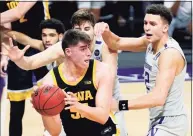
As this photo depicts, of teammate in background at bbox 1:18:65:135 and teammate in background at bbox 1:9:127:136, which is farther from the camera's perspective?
teammate in background at bbox 1:18:65:135

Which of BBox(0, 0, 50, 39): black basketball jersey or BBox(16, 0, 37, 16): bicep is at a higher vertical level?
BBox(16, 0, 37, 16): bicep

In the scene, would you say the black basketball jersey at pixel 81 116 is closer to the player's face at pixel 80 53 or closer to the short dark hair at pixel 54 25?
the player's face at pixel 80 53

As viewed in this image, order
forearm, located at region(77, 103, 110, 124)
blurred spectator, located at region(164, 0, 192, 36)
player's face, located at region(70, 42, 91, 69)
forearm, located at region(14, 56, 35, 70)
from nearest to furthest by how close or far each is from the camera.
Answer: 1. forearm, located at region(77, 103, 110, 124)
2. player's face, located at region(70, 42, 91, 69)
3. forearm, located at region(14, 56, 35, 70)
4. blurred spectator, located at region(164, 0, 192, 36)

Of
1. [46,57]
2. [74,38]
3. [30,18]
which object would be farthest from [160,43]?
[30,18]

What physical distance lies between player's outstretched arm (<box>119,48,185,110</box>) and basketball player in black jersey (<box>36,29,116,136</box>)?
0.79 feet

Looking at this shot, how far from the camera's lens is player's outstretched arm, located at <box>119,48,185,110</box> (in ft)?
13.3

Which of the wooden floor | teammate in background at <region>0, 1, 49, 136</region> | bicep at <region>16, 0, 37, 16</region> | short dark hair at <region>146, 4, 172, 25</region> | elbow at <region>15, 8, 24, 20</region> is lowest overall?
the wooden floor

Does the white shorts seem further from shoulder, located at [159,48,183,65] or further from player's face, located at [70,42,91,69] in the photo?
player's face, located at [70,42,91,69]

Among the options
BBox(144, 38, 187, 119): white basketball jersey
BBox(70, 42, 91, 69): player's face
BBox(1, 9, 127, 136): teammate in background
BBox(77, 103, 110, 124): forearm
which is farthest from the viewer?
BBox(1, 9, 127, 136): teammate in background

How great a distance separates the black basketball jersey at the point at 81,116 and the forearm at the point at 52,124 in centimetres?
5

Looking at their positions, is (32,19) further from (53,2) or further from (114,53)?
(53,2)

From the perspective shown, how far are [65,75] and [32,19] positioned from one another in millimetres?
2183

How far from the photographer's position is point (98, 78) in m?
4.12

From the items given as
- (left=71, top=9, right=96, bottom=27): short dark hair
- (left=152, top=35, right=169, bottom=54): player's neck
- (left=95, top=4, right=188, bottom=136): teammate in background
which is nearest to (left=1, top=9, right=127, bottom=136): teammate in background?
(left=71, top=9, right=96, bottom=27): short dark hair
